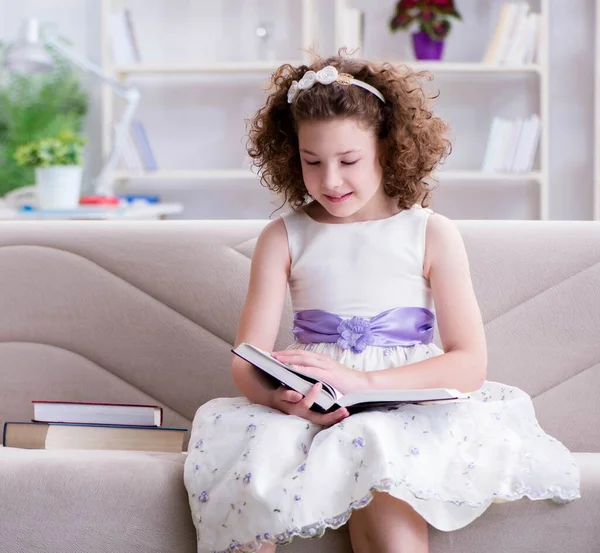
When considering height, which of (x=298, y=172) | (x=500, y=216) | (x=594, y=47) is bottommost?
(x=500, y=216)

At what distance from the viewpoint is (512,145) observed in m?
4.35

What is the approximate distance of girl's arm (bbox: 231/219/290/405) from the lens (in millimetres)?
1522

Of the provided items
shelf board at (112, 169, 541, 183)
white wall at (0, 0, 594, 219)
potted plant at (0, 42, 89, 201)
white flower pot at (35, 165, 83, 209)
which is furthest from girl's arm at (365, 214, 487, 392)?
potted plant at (0, 42, 89, 201)

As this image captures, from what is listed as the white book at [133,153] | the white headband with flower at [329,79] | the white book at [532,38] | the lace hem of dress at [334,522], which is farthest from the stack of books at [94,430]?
the white book at [532,38]

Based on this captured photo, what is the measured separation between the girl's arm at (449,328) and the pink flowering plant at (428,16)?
2.90 m

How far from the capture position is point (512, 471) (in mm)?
1304

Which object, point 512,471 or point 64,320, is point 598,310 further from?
point 64,320

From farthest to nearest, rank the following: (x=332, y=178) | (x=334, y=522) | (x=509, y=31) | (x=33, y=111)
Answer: (x=33, y=111) → (x=509, y=31) → (x=332, y=178) → (x=334, y=522)

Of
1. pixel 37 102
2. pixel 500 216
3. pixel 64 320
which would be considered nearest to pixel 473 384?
pixel 64 320

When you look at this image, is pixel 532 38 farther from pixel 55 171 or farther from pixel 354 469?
pixel 354 469

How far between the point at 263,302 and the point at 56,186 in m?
1.79

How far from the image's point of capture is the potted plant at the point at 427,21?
4.34 metres

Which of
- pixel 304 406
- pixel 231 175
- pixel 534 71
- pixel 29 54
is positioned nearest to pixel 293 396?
pixel 304 406

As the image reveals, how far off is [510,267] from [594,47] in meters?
3.12
